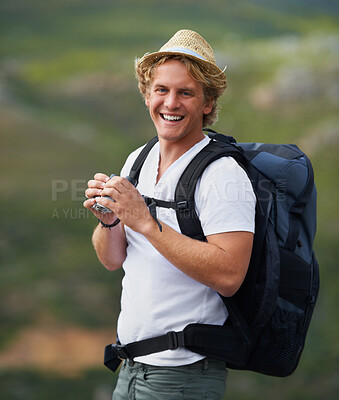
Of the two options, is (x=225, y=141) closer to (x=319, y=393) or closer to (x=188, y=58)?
(x=188, y=58)

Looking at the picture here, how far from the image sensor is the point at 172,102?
1537 mm

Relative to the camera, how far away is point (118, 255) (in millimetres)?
1705

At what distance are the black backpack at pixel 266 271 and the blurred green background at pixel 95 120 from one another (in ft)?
9.95

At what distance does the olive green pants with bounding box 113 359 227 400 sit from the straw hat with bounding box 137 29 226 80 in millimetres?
821

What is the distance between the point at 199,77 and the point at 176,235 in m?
0.45

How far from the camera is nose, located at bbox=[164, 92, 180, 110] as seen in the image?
154cm

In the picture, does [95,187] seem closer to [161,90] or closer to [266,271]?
[161,90]

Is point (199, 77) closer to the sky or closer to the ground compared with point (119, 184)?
closer to the sky

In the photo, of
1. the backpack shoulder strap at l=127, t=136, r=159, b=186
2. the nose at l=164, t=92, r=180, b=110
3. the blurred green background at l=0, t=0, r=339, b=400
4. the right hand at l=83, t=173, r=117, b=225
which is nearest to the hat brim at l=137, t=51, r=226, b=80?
the nose at l=164, t=92, r=180, b=110

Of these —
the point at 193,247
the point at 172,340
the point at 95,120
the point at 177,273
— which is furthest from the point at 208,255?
the point at 95,120

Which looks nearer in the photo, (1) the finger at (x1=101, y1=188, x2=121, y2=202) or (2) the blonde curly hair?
(1) the finger at (x1=101, y1=188, x2=121, y2=202)

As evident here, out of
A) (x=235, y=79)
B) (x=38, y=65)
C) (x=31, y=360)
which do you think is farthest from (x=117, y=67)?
(x=31, y=360)

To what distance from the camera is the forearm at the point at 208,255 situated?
1.40 meters

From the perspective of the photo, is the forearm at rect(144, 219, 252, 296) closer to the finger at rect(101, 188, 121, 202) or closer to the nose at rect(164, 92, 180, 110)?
the finger at rect(101, 188, 121, 202)
